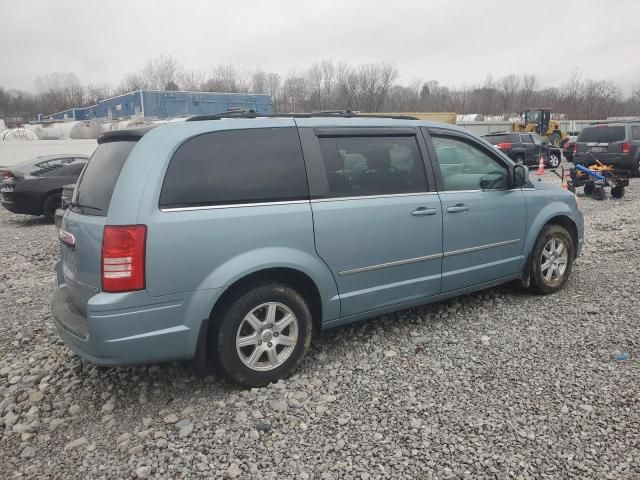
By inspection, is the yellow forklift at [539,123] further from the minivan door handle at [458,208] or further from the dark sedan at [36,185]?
the minivan door handle at [458,208]

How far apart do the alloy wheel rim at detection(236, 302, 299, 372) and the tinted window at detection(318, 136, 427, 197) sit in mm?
925

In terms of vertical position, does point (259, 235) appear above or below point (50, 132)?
below

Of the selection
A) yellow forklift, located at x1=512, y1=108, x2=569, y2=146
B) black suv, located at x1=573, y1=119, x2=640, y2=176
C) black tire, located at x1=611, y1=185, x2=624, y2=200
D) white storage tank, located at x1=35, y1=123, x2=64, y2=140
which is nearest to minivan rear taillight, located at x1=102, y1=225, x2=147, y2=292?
black tire, located at x1=611, y1=185, x2=624, y2=200

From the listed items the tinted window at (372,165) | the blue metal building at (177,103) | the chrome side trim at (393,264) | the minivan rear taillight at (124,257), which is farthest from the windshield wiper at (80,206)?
the blue metal building at (177,103)

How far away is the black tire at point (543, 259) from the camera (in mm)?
4750

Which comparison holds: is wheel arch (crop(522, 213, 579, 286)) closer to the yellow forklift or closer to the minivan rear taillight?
the minivan rear taillight

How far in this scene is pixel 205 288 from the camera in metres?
2.91

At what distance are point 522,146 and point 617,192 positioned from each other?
883cm

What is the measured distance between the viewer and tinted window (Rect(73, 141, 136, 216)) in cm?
298

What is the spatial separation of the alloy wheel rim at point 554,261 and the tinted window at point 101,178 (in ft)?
13.0

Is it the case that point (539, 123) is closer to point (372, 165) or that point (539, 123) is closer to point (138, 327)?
point (372, 165)

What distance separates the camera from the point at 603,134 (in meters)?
14.9

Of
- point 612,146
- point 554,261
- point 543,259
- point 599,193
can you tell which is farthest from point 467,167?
point 612,146

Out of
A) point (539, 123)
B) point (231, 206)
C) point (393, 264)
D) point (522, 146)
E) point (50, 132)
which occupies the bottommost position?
point (393, 264)
